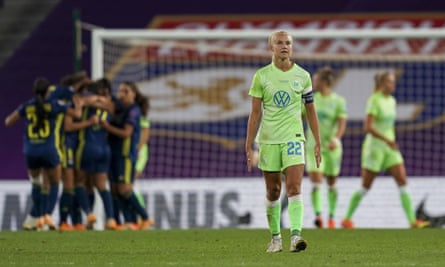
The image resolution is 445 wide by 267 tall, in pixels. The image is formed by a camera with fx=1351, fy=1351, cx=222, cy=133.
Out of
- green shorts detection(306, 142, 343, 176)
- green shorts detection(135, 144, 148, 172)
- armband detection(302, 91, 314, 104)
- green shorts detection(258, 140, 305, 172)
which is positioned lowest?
green shorts detection(135, 144, 148, 172)

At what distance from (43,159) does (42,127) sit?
41 cm

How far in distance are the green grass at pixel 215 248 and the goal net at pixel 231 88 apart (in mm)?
5948

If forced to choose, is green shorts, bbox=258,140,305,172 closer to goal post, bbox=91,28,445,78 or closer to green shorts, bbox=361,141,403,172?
green shorts, bbox=361,141,403,172

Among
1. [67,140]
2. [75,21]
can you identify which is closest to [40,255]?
[67,140]

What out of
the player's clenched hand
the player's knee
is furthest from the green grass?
the player's clenched hand

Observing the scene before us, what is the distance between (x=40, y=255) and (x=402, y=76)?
39.3 feet

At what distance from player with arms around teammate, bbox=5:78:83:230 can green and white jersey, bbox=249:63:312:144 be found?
591cm

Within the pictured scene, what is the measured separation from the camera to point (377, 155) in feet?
59.9

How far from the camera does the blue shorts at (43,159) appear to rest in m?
17.2

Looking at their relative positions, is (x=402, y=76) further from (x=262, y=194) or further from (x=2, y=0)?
(x=2, y=0)

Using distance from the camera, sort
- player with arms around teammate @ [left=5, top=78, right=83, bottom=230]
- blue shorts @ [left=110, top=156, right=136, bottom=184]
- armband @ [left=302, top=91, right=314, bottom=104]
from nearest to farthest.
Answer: armband @ [left=302, top=91, right=314, bottom=104] < player with arms around teammate @ [left=5, top=78, right=83, bottom=230] < blue shorts @ [left=110, top=156, right=136, bottom=184]

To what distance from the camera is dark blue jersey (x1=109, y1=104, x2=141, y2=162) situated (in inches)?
710

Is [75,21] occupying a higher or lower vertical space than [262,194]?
higher

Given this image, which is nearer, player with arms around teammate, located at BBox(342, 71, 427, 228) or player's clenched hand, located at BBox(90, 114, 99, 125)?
player's clenched hand, located at BBox(90, 114, 99, 125)
